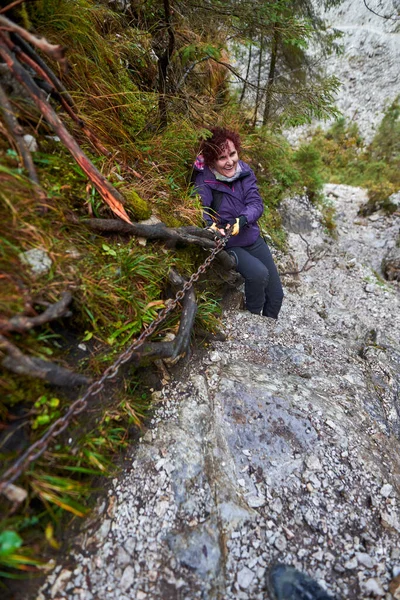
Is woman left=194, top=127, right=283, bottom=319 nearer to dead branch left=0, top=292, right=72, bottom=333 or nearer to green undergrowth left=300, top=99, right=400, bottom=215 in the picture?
dead branch left=0, top=292, right=72, bottom=333

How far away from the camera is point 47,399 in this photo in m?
2.02

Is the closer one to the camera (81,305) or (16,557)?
(16,557)

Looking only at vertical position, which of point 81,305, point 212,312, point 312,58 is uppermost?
point 312,58

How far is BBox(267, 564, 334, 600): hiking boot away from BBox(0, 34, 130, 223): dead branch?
10.0ft

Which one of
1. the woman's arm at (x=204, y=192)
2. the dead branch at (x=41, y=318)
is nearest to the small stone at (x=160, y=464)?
the dead branch at (x=41, y=318)

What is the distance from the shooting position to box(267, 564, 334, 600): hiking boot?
6.29 feet

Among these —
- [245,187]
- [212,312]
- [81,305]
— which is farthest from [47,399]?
[245,187]

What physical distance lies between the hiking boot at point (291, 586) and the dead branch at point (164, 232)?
2.95 metres

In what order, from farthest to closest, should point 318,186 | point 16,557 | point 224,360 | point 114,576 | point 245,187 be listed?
point 318,186 < point 245,187 < point 224,360 < point 114,576 < point 16,557

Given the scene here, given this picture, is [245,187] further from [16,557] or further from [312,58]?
[312,58]

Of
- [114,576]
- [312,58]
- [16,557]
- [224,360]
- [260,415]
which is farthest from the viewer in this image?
[312,58]

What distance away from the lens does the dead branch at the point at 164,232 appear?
272 centimetres

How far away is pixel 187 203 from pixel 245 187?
0.99m

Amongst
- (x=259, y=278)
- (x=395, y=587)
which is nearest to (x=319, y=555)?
(x=395, y=587)
